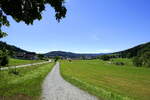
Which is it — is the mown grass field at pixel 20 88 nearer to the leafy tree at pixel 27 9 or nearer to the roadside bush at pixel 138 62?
the leafy tree at pixel 27 9

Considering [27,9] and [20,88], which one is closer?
[27,9]

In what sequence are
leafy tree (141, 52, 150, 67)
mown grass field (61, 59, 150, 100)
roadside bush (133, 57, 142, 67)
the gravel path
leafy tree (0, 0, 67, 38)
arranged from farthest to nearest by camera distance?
roadside bush (133, 57, 142, 67) → leafy tree (141, 52, 150, 67) → mown grass field (61, 59, 150, 100) → the gravel path → leafy tree (0, 0, 67, 38)

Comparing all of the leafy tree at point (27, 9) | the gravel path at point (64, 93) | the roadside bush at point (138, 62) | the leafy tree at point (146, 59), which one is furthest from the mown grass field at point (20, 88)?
the roadside bush at point (138, 62)

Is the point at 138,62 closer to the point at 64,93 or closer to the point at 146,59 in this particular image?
the point at 146,59

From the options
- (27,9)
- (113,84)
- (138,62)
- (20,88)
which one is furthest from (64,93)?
(138,62)

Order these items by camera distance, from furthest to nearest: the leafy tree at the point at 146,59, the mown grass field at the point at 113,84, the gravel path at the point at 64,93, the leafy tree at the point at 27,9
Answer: the leafy tree at the point at 146,59 → the mown grass field at the point at 113,84 → the gravel path at the point at 64,93 → the leafy tree at the point at 27,9

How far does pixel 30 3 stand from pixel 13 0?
1.67ft

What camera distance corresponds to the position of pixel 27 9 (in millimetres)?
5500

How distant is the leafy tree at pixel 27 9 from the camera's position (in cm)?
526

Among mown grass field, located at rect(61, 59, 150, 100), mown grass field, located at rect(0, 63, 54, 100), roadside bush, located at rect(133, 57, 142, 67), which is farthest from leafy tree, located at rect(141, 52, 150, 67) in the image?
mown grass field, located at rect(0, 63, 54, 100)

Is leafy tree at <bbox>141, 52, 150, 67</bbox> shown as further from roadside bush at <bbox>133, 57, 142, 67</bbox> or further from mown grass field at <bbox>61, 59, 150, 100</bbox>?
mown grass field at <bbox>61, 59, 150, 100</bbox>

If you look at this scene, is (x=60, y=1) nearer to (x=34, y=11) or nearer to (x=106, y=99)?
(x=34, y=11)

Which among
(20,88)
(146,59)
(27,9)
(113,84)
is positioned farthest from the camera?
(146,59)

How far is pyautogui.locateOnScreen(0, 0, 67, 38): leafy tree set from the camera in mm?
5258
